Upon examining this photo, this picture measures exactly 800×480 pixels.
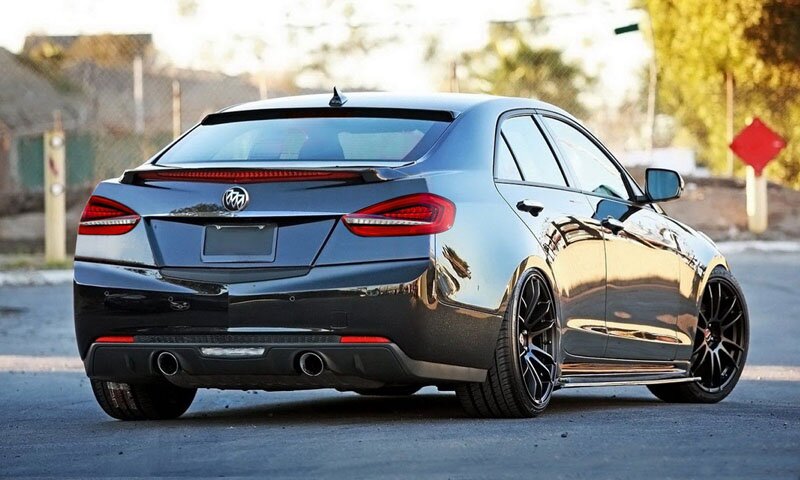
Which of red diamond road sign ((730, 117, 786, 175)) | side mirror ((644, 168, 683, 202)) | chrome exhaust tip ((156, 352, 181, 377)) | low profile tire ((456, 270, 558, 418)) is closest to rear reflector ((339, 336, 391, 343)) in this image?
low profile tire ((456, 270, 558, 418))

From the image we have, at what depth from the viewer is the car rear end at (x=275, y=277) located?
743 cm

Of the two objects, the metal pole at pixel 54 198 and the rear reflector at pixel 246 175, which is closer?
the rear reflector at pixel 246 175

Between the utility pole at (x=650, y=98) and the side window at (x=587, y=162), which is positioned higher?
the utility pole at (x=650, y=98)

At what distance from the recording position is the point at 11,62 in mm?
49844

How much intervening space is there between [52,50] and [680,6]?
2272cm

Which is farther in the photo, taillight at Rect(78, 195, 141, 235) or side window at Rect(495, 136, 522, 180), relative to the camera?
side window at Rect(495, 136, 522, 180)

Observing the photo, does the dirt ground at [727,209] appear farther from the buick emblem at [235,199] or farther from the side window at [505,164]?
the buick emblem at [235,199]

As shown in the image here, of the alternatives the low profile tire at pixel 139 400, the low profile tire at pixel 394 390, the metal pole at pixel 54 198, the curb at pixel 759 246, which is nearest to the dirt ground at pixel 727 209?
the curb at pixel 759 246

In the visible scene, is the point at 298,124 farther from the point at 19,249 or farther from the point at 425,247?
the point at 19,249

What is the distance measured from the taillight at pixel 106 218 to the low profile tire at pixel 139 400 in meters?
0.82

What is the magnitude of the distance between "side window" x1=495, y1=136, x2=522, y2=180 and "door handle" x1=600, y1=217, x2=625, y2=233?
74 centimetres

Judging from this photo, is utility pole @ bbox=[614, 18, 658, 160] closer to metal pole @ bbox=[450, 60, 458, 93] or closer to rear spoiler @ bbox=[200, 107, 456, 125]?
metal pole @ bbox=[450, 60, 458, 93]

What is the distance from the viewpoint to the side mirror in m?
9.70

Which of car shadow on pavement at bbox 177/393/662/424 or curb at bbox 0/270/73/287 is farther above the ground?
car shadow on pavement at bbox 177/393/662/424
